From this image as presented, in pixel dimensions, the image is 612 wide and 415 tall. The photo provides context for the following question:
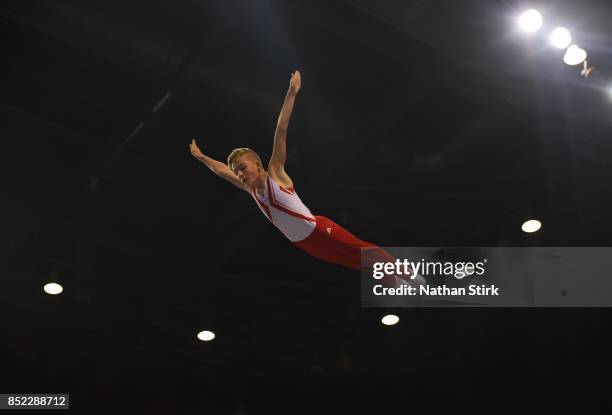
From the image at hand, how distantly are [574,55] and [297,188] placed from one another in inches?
118

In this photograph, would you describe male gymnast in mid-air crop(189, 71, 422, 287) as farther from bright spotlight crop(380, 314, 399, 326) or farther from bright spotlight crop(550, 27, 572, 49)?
bright spotlight crop(380, 314, 399, 326)

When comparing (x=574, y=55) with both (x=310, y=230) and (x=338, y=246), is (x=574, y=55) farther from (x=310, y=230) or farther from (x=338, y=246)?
(x=310, y=230)

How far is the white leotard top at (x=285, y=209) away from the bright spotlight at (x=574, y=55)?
2.87 meters

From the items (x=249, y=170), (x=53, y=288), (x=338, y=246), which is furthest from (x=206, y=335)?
(x=249, y=170)

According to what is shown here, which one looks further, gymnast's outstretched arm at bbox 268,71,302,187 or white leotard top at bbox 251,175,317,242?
white leotard top at bbox 251,175,317,242

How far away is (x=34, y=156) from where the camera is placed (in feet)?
24.8

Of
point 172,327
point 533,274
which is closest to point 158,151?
point 172,327

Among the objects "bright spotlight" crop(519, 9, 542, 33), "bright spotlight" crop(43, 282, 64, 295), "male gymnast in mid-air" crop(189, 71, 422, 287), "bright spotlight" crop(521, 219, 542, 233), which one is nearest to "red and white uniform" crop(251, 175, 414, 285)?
"male gymnast in mid-air" crop(189, 71, 422, 287)

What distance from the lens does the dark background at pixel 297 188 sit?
6.42m

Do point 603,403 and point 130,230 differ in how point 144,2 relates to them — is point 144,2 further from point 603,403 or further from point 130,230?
point 603,403

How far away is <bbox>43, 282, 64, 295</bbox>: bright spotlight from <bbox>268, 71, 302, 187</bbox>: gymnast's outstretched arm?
435 cm

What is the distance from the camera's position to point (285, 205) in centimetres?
512

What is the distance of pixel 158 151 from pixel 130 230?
1.39 meters

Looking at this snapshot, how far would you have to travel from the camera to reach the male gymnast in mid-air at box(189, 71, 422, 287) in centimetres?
501
